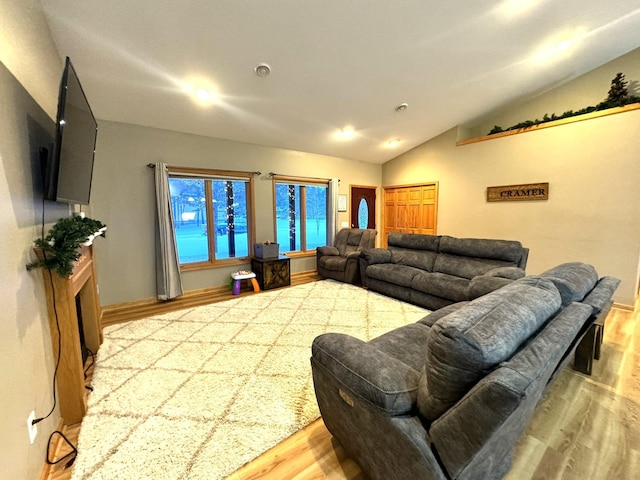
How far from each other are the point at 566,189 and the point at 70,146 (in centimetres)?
564

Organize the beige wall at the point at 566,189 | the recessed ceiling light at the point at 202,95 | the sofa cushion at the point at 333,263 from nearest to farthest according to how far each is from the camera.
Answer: the recessed ceiling light at the point at 202,95
the beige wall at the point at 566,189
the sofa cushion at the point at 333,263

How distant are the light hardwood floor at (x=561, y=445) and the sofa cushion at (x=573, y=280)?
2.53ft

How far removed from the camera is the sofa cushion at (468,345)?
818 millimetres

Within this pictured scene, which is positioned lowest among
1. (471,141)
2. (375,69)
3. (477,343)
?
(477,343)

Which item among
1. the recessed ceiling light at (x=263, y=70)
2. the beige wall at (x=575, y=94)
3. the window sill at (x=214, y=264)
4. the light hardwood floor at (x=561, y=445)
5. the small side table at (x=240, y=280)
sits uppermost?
the beige wall at (x=575, y=94)

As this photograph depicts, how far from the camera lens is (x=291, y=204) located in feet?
17.3

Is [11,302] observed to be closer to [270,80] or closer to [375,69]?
[270,80]

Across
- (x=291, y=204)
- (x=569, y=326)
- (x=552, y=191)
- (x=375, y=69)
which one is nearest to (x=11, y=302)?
(x=569, y=326)

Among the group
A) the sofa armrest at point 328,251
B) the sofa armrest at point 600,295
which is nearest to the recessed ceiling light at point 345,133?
the sofa armrest at point 328,251

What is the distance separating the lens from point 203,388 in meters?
1.92

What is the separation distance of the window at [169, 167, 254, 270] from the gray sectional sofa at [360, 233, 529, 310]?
215cm

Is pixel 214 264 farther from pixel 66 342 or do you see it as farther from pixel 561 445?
pixel 561 445

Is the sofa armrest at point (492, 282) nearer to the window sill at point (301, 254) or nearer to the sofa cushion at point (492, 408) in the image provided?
the sofa cushion at point (492, 408)

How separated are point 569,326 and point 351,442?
107cm
